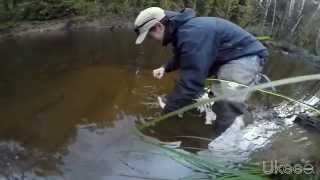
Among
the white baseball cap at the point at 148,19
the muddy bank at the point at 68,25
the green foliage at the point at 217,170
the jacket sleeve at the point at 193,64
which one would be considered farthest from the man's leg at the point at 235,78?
the muddy bank at the point at 68,25

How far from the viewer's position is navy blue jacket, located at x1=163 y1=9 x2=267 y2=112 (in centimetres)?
351

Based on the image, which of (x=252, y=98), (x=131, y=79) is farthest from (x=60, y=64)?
(x=252, y=98)

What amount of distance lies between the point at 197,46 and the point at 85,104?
1818mm

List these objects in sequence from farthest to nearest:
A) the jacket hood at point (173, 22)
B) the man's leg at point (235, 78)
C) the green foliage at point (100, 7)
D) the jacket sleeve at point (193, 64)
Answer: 1. the green foliage at point (100, 7)
2. the man's leg at point (235, 78)
3. the jacket hood at point (173, 22)
4. the jacket sleeve at point (193, 64)

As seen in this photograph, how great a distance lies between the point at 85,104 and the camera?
4910 millimetres

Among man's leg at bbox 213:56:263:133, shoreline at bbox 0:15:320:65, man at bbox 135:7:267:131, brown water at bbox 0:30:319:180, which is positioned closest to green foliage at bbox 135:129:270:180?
brown water at bbox 0:30:319:180

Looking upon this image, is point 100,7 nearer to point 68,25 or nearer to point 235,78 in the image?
point 68,25

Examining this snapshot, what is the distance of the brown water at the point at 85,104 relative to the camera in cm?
366

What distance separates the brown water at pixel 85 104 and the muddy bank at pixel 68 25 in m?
0.16

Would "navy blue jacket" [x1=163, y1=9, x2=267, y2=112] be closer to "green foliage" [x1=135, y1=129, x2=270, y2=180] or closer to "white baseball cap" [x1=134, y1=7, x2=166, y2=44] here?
"white baseball cap" [x1=134, y1=7, x2=166, y2=44]

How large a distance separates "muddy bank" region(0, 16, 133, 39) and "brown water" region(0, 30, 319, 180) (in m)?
0.16

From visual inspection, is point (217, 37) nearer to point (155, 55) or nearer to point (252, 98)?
point (252, 98)

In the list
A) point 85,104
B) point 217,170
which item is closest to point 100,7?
point 85,104

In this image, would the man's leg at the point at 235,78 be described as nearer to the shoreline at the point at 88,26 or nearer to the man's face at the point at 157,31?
the man's face at the point at 157,31
